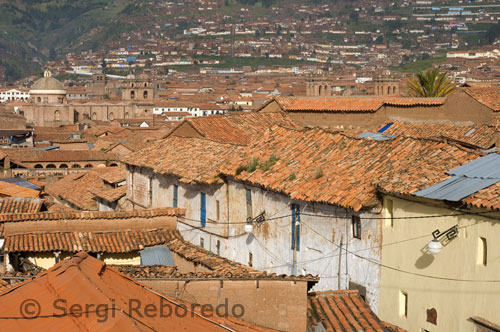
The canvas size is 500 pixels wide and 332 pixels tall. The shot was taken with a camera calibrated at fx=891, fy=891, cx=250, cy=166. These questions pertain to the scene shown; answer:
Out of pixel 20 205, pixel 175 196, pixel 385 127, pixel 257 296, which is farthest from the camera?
pixel 385 127

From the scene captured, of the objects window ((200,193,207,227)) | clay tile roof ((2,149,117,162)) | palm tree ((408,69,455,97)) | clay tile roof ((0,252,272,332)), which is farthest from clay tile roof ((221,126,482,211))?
clay tile roof ((2,149,117,162))

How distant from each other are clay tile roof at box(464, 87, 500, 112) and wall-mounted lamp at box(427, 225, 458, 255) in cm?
1139

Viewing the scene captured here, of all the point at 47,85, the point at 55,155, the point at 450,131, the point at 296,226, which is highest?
the point at 47,85

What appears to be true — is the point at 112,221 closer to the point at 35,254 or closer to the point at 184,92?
the point at 35,254

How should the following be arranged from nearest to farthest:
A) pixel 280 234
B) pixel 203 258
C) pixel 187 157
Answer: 1. pixel 280 234
2. pixel 203 258
3. pixel 187 157

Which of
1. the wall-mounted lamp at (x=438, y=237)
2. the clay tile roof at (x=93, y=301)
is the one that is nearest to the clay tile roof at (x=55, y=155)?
the wall-mounted lamp at (x=438, y=237)

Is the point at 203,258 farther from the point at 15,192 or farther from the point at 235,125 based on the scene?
the point at 15,192

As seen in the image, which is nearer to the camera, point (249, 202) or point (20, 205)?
point (249, 202)

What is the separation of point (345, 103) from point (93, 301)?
1885cm

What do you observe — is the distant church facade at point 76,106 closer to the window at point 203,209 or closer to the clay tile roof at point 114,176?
the clay tile roof at point 114,176

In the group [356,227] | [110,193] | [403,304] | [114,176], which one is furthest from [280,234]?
[114,176]

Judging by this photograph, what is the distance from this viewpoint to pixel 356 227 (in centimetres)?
1258

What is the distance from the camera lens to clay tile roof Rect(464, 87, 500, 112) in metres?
21.7

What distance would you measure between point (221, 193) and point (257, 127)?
6.96 metres
